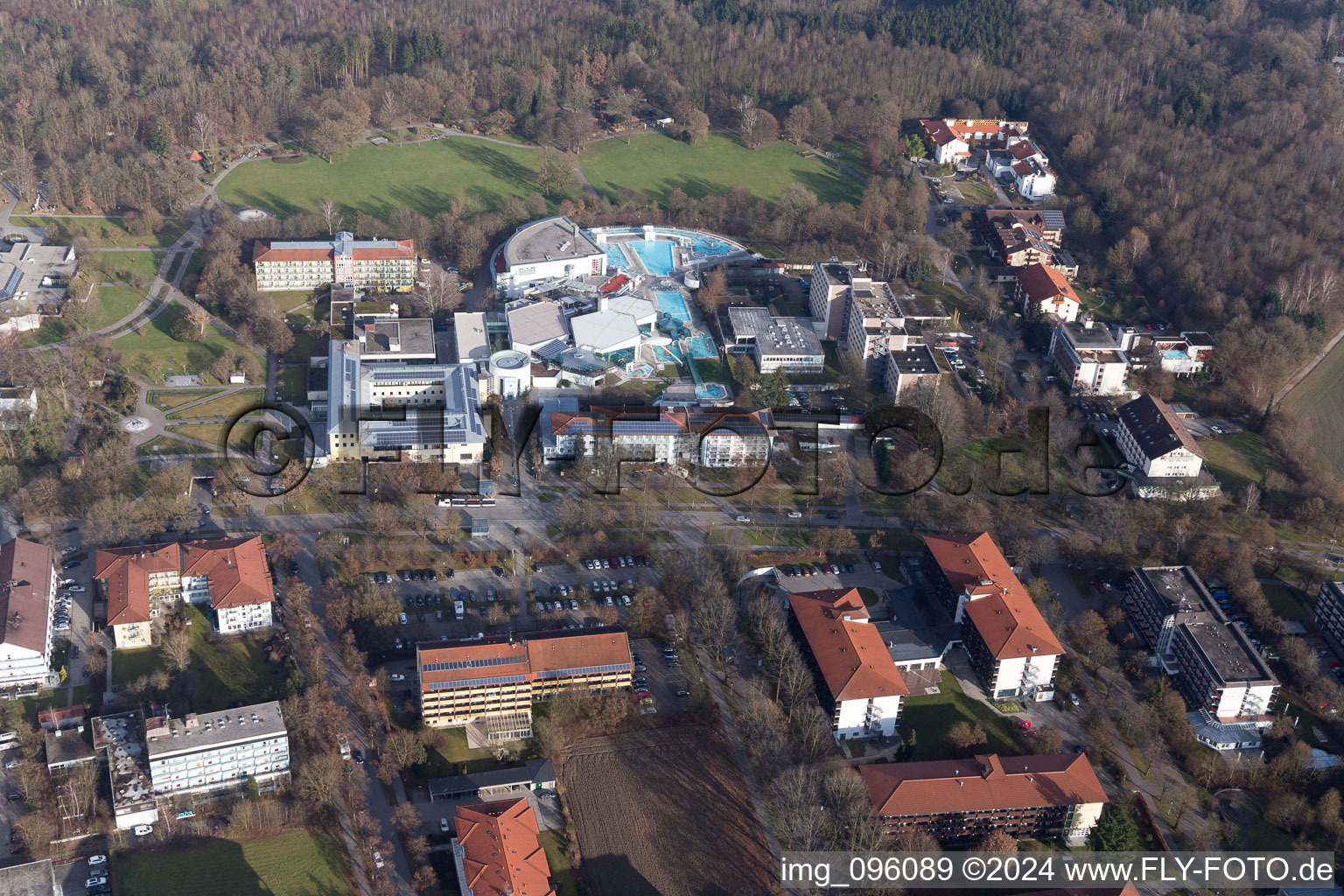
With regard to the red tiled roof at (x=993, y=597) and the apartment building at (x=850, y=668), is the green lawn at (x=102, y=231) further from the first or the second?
the red tiled roof at (x=993, y=597)

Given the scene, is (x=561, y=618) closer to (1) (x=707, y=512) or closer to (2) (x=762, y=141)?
(1) (x=707, y=512)

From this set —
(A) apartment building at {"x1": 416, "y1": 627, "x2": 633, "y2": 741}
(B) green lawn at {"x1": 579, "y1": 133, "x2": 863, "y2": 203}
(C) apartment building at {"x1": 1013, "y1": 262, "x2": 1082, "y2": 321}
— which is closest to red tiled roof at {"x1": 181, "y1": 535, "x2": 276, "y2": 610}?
(A) apartment building at {"x1": 416, "y1": 627, "x2": 633, "y2": 741}

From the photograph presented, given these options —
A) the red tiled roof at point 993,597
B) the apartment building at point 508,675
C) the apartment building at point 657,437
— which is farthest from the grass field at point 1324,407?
the apartment building at point 508,675

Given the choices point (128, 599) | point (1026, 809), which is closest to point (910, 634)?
point (1026, 809)

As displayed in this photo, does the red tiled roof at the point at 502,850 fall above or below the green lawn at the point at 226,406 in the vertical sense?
above

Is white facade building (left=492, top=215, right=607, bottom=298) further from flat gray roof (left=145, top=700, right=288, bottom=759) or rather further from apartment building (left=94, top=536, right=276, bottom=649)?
flat gray roof (left=145, top=700, right=288, bottom=759)

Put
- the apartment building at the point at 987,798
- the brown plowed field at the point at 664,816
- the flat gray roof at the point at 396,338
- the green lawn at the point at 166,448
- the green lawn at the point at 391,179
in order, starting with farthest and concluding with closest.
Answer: the green lawn at the point at 391,179
the flat gray roof at the point at 396,338
the green lawn at the point at 166,448
the apartment building at the point at 987,798
the brown plowed field at the point at 664,816

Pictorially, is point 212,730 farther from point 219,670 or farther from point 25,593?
point 25,593
